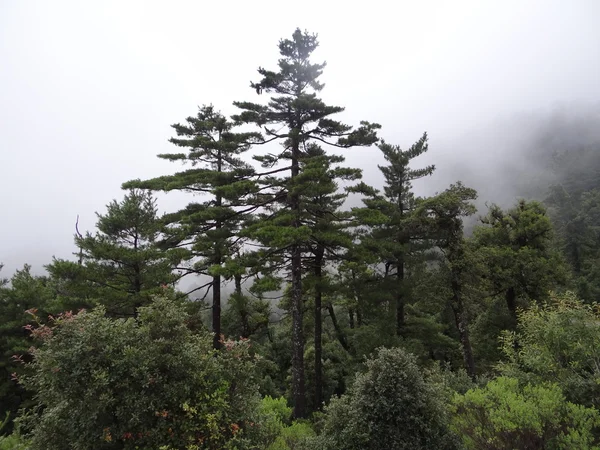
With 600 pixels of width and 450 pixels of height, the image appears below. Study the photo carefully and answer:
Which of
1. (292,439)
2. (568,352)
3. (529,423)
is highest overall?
(568,352)

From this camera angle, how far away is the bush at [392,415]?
646cm

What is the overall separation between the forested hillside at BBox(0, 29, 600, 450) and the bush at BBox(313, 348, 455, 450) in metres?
0.04

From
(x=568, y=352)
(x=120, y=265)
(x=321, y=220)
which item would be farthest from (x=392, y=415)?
(x=120, y=265)

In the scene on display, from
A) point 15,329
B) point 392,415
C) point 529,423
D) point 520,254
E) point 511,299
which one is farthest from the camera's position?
point 511,299

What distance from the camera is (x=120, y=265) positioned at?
51.1 ft

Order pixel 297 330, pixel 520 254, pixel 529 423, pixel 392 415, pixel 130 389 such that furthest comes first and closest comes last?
1. pixel 520 254
2. pixel 297 330
3. pixel 392 415
4. pixel 529 423
5. pixel 130 389

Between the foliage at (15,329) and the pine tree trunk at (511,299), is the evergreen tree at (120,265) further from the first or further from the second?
the pine tree trunk at (511,299)

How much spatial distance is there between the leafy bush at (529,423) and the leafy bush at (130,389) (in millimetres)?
4831

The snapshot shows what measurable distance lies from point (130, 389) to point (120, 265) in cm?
1187

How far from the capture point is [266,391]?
65.6 ft

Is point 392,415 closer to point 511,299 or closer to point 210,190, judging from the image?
point 210,190

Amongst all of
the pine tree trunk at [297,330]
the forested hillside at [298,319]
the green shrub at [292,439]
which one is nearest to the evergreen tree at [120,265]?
the forested hillside at [298,319]

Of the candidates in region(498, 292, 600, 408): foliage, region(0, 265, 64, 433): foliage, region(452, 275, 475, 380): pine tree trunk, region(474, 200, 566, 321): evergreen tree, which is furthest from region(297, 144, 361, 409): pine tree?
region(0, 265, 64, 433): foliage

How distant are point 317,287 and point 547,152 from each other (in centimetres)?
17759
